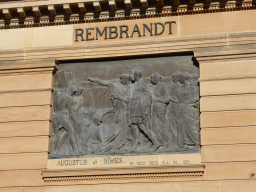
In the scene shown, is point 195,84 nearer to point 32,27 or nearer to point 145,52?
point 145,52

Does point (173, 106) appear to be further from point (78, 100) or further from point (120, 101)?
point (78, 100)

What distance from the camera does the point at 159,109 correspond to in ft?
66.0

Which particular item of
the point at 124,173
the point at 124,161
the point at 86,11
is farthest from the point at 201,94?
the point at 86,11

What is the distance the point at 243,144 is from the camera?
19.0 metres

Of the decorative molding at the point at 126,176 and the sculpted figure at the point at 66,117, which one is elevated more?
the sculpted figure at the point at 66,117

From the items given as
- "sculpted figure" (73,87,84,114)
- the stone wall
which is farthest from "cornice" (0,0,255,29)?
"sculpted figure" (73,87,84,114)

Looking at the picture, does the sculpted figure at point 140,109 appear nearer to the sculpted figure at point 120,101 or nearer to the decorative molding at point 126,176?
the sculpted figure at point 120,101

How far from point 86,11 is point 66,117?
3813mm

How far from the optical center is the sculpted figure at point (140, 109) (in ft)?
65.2

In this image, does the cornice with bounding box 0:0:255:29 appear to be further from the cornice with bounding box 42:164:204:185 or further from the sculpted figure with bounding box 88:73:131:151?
the cornice with bounding box 42:164:204:185

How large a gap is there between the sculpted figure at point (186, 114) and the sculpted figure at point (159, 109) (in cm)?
45

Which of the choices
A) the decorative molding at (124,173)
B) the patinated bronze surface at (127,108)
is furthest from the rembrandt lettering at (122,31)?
the decorative molding at (124,173)

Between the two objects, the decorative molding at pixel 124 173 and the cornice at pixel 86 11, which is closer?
the decorative molding at pixel 124 173

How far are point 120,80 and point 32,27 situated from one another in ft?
12.6
